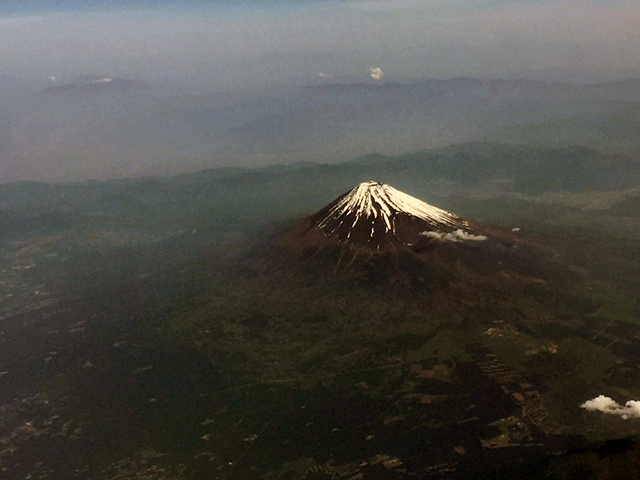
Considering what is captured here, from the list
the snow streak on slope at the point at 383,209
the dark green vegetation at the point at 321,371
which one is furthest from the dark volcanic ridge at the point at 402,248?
the dark green vegetation at the point at 321,371

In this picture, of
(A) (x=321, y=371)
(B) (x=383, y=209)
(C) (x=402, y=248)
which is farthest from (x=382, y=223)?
(A) (x=321, y=371)

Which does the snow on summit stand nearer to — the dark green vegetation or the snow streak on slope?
the snow streak on slope

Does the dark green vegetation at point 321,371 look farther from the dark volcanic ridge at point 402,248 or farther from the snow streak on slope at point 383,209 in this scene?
the snow streak on slope at point 383,209

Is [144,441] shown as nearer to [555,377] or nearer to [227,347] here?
[227,347]

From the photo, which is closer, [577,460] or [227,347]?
[577,460]

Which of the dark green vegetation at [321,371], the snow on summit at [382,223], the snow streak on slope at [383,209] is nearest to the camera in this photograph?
the dark green vegetation at [321,371]

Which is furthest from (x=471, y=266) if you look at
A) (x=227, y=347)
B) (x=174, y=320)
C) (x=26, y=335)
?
(x=26, y=335)

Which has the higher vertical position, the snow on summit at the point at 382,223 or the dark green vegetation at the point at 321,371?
the snow on summit at the point at 382,223
